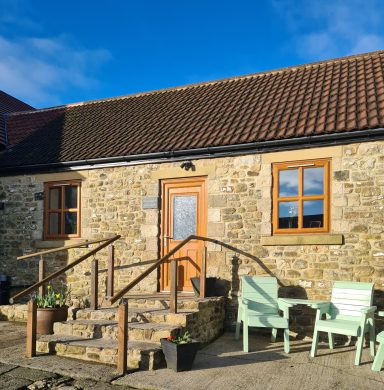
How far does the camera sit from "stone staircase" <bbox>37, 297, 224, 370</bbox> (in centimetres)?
601

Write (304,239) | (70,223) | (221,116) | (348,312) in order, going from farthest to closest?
1. (70,223)
2. (221,116)
3. (304,239)
4. (348,312)

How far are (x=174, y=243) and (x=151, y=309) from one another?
Answer: 1749 millimetres

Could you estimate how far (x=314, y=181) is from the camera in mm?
7938

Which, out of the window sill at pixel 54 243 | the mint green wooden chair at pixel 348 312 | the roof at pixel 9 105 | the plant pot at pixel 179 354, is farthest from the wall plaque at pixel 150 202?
the roof at pixel 9 105

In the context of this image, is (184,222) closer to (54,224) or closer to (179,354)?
(54,224)

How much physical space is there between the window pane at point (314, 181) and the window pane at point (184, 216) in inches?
84.7

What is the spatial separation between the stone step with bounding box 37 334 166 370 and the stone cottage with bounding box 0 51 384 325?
243 centimetres

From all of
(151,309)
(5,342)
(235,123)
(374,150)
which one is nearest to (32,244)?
(5,342)

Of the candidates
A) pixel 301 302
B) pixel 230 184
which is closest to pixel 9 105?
pixel 230 184

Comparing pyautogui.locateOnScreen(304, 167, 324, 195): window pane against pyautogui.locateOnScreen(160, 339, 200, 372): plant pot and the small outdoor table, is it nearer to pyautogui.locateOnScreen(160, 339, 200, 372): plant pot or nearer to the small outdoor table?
the small outdoor table

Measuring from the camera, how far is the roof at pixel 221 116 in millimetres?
8336

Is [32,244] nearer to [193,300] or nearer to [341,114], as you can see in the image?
[193,300]

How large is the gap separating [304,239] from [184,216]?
241 centimetres

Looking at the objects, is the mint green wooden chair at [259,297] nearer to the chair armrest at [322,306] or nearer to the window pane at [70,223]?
the chair armrest at [322,306]
